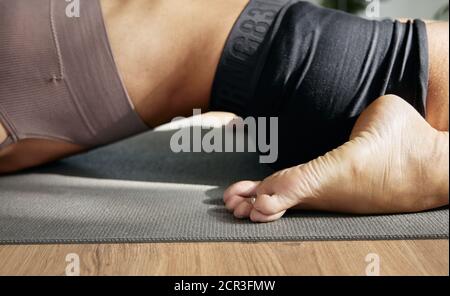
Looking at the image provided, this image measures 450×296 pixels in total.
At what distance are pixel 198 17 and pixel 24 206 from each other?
1.46ft

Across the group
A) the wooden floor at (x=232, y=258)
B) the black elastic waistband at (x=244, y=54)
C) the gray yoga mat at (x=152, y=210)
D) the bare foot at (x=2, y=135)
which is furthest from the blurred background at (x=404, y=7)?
the wooden floor at (x=232, y=258)

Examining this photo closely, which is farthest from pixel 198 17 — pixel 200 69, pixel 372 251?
pixel 372 251

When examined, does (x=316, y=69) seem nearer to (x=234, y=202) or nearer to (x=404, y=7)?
(x=234, y=202)

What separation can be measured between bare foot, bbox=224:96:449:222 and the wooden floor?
0.09 m

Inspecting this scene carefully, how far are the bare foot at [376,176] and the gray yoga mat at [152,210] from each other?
0.08 feet

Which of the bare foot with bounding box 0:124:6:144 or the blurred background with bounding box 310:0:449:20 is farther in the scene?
the blurred background with bounding box 310:0:449:20

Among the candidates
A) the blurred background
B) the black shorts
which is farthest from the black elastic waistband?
the blurred background

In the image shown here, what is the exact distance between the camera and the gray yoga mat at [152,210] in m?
0.89

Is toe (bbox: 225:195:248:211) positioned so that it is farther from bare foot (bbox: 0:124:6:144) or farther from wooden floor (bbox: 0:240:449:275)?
bare foot (bbox: 0:124:6:144)

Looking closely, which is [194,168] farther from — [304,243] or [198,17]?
[304,243]

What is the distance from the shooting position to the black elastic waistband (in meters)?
1.11

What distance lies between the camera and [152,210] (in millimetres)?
1023

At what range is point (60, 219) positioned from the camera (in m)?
0.99

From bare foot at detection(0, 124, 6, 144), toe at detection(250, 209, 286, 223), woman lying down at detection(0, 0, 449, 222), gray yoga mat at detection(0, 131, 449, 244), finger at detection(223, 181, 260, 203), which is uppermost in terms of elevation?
woman lying down at detection(0, 0, 449, 222)
